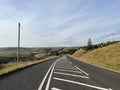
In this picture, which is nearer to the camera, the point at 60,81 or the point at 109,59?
the point at 60,81

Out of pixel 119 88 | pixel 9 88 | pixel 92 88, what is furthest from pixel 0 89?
pixel 119 88

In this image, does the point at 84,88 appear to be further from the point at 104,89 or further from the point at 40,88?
the point at 40,88

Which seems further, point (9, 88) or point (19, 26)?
point (19, 26)

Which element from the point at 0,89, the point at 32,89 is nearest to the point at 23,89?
the point at 32,89

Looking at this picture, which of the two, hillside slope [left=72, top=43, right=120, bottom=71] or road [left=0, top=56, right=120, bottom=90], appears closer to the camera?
road [left=0, top=56, right=120, bottom=90]

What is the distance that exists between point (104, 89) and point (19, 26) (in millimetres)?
25701

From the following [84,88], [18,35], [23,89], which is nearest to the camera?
[23,89]

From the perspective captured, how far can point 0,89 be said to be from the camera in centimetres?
845

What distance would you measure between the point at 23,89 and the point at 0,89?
3.11ft

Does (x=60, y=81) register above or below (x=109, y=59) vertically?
below

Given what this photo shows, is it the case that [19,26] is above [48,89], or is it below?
above

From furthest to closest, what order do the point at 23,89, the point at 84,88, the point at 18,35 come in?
the point at 18,35, the point at 84,88, the point at 23,89

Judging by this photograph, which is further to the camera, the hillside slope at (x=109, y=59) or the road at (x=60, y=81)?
the hillside slope at (x=109, y=59)

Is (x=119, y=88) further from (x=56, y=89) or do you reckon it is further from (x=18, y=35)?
(x=18, y=35)
